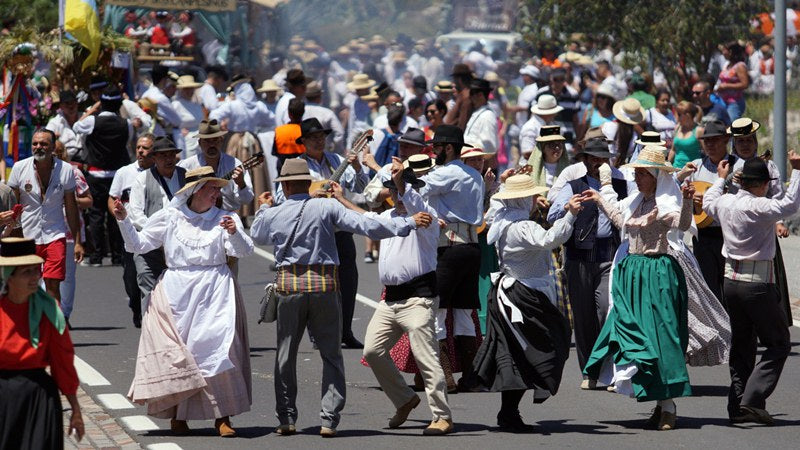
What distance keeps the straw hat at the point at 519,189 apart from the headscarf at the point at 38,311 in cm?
370

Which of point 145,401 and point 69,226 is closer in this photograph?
point 145,401

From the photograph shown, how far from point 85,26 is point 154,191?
8668 millimetres

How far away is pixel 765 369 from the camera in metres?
10.9

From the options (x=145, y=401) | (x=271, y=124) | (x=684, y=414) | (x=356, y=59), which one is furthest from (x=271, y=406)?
(x=356, y=59)

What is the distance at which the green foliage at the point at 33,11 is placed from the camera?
32281 millimetres

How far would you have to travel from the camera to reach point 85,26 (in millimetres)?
21078

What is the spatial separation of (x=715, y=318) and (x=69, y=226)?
5.76 meters

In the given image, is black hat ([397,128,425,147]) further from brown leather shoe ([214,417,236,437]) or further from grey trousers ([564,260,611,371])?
brown leather shoe ([214,417,236,437])

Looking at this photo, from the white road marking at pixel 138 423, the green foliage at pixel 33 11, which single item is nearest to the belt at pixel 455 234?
the white road marking at pixel 138 423

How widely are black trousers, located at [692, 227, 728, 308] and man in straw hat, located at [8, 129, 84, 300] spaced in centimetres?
516

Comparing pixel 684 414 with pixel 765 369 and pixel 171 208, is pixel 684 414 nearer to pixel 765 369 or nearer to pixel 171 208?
pixel 765 369

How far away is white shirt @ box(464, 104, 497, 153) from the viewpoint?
727 inches

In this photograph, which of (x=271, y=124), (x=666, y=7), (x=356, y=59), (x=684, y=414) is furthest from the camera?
(x=356, y=59)

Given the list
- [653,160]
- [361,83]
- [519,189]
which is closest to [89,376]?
[519,189]
